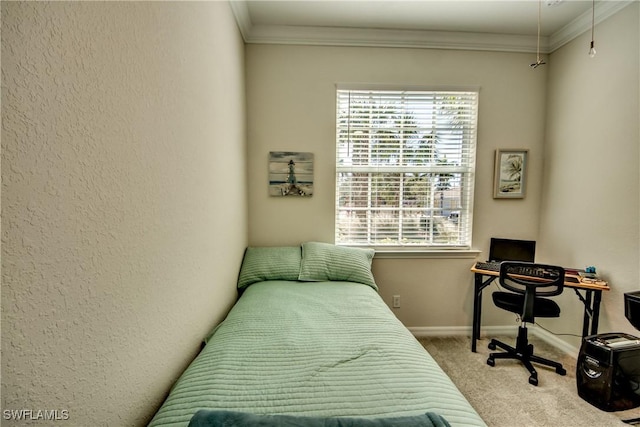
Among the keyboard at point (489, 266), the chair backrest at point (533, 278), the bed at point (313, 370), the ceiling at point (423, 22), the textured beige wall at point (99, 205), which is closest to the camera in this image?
the textured beige wall at point (99, 205)

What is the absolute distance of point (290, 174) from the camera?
8.14 ft

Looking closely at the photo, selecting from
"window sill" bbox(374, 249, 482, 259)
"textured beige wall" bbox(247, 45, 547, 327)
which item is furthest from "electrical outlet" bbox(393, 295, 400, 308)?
"window sill" bbox(374, 249, 482, 259)

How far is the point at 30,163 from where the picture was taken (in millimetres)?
505

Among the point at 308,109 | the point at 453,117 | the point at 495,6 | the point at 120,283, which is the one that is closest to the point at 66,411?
the point at 120,283

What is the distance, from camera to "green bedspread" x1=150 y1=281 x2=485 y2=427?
0.80m

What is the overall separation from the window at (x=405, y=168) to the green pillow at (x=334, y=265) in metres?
0.32

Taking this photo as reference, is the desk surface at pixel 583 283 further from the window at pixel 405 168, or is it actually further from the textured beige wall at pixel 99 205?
the textured beige wall at pixel 99 205

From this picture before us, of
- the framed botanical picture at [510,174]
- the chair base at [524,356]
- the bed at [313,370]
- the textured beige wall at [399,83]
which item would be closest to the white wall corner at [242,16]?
the textured beige wall at [399,83]

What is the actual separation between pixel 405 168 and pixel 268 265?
1676mm

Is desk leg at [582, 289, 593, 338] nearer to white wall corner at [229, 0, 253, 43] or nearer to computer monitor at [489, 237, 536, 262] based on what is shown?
computer monitor at [489, 237, 536, 262]

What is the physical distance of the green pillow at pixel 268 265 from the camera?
2.11 m

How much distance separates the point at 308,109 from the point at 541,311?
2654mm

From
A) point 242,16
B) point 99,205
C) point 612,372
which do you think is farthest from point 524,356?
point 242,16

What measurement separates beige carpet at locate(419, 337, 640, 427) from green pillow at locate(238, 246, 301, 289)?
5.08 ft
